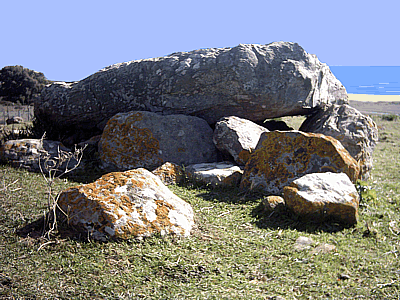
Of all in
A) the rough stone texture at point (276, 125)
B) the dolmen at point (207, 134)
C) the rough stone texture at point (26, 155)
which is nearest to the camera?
the dolmen at point (207, 134)

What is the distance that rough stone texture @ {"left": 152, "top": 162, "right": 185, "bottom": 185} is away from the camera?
8.20 metres

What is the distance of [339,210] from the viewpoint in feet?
20.6

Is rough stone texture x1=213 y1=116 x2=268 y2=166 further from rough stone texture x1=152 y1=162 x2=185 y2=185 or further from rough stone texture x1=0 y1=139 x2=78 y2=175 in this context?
rough stone texture x1=0 y1=139 x2=78 y2=175

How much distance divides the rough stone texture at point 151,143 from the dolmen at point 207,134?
0.08 feet

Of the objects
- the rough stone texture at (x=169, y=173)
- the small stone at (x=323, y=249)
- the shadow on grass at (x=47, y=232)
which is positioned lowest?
the small stone at (x=323, y=249)

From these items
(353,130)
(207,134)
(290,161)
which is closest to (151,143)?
(207,134)

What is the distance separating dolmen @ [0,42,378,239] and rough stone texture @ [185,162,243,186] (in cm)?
2

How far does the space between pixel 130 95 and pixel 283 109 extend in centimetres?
431

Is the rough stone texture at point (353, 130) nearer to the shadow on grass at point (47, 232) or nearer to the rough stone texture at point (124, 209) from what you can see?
the rough stone texture at point (124, 209)

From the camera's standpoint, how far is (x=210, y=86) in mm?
10305

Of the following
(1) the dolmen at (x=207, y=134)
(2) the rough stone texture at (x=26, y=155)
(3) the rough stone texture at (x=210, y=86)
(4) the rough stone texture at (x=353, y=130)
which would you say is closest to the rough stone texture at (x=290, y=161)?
(1) the dolmen at (x=207, y=134)

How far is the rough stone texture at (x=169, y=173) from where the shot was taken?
26.9ft

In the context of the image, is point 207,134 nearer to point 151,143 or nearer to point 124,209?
point 151,143

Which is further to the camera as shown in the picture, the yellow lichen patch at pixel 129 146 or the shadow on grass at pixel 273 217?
the yellow lichen patch at pixel 129 146
